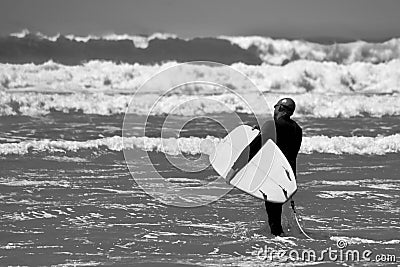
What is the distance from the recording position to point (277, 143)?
6770 millimetres

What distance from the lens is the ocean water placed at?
665 cm

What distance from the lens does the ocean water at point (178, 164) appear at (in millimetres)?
6648

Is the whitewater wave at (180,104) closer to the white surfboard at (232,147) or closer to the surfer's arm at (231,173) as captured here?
the white surfboard at (232,147)

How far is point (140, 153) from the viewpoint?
1439 cm

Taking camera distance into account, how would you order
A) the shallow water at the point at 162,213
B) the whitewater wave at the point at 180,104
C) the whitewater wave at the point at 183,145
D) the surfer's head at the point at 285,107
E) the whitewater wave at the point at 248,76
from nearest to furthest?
the shallow water at the point at 162,213, the surfer's head at the point at 285,107, the whitewater wave at the point at 183,145, the whitewater wave at the point at 180,104, the whitewater wave at the point at 248,76

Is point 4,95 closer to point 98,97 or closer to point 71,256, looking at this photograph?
point 98,97

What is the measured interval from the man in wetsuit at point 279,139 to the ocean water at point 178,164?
1.00 feet

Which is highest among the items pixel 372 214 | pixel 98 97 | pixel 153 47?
pixel 153 47

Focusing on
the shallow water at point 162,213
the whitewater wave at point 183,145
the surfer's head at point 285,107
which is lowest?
the shallow water at point 162,213

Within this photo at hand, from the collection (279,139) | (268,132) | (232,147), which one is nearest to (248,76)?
(232,147)

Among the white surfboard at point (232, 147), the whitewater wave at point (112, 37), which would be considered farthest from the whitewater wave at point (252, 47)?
the white surfboard at point (232, 147)

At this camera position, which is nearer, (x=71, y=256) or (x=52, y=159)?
(x=71, y=256)

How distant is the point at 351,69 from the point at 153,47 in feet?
25.7

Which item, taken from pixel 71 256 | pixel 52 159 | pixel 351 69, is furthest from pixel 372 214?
pixel 351 69
